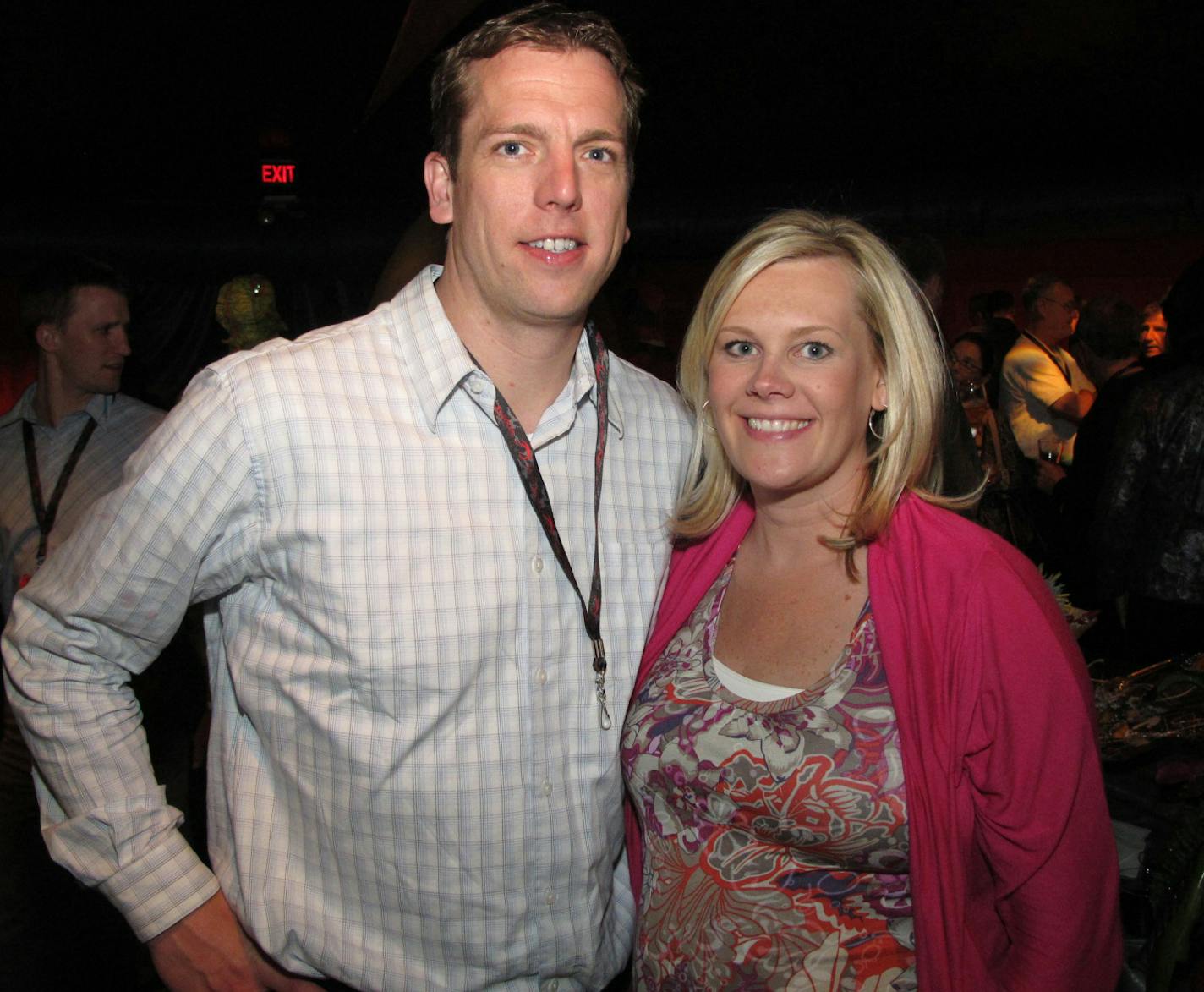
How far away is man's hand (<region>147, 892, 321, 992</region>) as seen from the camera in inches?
59.3

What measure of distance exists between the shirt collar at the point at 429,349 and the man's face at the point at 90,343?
5.61ft

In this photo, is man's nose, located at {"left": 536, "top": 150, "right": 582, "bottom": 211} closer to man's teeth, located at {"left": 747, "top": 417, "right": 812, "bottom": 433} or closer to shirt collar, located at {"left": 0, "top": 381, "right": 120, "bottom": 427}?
man's teeth, located at {"left": 747, "top": 417, "right": 812, "bottom": 433}

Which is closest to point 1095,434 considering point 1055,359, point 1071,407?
point 1071,407

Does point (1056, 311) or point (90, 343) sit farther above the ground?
point (1056, 311)

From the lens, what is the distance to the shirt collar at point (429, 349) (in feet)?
5.13

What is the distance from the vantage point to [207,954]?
1.51 metres

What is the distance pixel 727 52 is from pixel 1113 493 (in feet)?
18.9

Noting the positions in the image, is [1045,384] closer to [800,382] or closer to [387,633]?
[800,382]

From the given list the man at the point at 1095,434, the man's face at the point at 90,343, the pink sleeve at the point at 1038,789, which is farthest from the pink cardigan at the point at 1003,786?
the man's face at the point at 90,343

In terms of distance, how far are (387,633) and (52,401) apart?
2.04 meters

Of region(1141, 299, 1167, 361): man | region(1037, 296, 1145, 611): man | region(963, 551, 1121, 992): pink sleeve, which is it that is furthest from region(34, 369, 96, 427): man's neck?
region(1141, 299, 1167, 361): man

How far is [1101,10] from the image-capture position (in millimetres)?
6801

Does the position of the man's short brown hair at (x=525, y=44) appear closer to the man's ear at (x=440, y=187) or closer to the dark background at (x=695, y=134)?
the man's ear at (x=440, y=187)

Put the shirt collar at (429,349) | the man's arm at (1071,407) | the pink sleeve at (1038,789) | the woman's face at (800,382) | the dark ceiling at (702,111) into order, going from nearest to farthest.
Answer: the pink sleeve at (1038,789), the shirt collar at (429,349), the woman's face at (800,382), the man's arm at (1071,407), the dark ceiling at (702,111)
